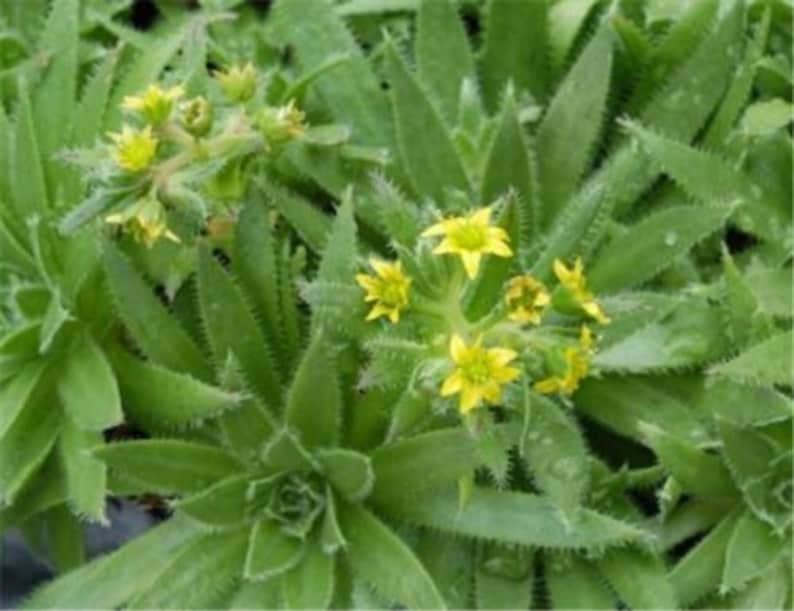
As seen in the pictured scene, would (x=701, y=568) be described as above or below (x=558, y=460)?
below

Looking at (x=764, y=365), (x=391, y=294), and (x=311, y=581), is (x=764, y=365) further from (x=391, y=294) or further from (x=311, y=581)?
(x=311, y=581)

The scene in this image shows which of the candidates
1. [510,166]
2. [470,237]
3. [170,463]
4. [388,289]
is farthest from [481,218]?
[170,463]

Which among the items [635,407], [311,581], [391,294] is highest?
[391,294]

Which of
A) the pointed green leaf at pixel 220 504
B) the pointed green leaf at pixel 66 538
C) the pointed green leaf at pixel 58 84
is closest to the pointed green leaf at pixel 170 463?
the pointed green leaf at pixel 220 504

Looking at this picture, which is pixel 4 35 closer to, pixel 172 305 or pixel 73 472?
pixel 172 305

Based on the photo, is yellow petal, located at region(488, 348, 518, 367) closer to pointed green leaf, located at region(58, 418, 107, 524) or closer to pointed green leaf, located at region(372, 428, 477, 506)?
pointed green leaf, located at region(372, 428, 477, 506)

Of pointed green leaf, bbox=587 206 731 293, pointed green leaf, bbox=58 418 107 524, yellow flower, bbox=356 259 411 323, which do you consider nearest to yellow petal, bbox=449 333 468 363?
yellow flower, bbox=356 259 411 323

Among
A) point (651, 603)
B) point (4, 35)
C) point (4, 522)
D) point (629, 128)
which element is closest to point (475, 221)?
point (629, 128)
